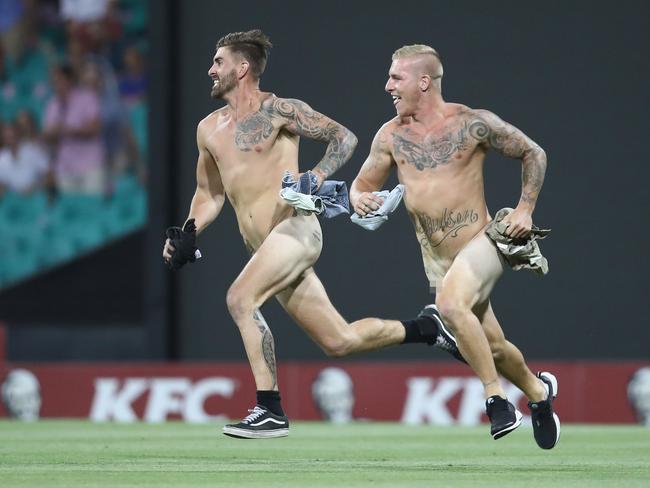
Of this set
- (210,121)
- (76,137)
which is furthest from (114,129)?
(210,121)

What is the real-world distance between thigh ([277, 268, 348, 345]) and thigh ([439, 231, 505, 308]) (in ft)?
3.20

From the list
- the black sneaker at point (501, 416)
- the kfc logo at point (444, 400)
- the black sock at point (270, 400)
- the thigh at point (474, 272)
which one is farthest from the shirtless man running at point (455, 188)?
the kfc logo at point (444, 400)

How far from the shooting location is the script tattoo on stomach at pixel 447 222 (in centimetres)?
763

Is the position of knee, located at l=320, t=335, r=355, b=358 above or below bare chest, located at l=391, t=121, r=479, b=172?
below

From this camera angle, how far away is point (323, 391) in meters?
12.7

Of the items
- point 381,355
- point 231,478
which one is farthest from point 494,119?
point 381,355

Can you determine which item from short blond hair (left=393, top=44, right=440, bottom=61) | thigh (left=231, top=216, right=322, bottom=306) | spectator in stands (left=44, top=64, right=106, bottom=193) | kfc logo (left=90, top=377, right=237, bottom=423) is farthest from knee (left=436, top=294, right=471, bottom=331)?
spectator in stands (left=44, top=64, right=106, bottom=193)

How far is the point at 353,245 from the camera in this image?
14.0m

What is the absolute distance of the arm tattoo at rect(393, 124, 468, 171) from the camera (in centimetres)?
762

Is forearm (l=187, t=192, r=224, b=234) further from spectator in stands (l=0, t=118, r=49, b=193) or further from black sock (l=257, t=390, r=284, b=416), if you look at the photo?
spectator in stands (l=0, t=118, r=49, b=193)

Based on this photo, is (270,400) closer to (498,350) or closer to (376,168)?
(498,350)

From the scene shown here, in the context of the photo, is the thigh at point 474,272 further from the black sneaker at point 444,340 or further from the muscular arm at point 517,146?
the black sneaker at point 444,340

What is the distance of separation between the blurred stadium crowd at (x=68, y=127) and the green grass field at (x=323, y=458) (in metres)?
4.41

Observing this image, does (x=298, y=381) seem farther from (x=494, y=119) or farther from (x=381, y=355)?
(x=494, y=119)
